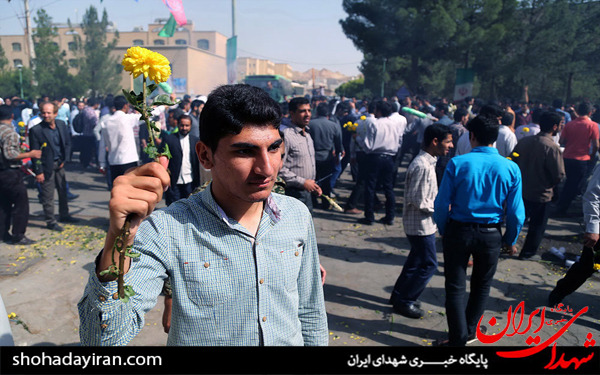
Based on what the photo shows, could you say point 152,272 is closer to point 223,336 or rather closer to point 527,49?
point 223,336

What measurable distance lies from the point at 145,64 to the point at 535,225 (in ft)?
21.7

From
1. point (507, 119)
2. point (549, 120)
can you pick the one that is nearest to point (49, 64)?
point (507, 119)

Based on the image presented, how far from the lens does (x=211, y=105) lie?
168 centimetres

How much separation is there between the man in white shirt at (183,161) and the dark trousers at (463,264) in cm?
371

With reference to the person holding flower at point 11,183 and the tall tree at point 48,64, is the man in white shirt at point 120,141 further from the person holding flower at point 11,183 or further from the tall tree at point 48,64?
the tall tree at point 48,64

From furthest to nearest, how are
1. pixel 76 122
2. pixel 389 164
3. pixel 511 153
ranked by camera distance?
pixel 76 122 → pixel 389 164 → pixel 511 153

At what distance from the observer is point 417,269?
4.75 m

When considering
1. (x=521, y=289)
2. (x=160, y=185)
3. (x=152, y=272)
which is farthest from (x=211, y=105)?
(x=521, y=289)

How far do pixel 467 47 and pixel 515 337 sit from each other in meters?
26.9

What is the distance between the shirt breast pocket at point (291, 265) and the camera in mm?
1763

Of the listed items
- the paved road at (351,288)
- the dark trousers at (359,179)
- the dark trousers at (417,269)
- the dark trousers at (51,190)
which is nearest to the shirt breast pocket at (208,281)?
the paved road at (351,288)

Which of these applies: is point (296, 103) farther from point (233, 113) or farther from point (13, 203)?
point (13, 203)

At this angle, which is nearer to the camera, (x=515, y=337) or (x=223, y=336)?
(x=223, y=336)

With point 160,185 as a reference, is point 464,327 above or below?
below
